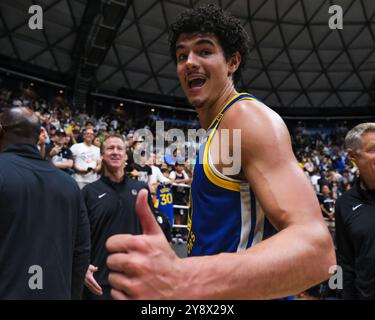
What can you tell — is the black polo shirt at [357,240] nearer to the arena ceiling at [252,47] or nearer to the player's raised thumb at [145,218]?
the player's raised thumb at [145,218]

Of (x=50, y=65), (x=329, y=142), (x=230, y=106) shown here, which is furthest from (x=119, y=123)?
(x=230, y=106)

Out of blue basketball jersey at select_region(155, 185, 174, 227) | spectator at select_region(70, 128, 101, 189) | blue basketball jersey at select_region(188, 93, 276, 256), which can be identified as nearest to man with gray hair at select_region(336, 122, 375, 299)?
blue basketball jersey at select_region(188, 93, 276, 256)

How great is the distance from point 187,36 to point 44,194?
5.14 ft

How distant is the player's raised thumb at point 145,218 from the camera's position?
2.71 feet

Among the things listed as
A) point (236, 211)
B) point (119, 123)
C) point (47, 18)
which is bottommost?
point (236, 211)

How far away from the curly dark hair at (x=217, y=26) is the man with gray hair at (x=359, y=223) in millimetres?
1696

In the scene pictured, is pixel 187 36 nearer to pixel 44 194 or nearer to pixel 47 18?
pixel 44 194

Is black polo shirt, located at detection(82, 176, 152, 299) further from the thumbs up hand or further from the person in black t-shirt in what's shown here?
the thumbs up hand

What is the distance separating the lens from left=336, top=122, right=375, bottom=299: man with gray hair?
2.98 meters

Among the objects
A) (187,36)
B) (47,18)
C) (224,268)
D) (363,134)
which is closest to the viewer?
(224,268)

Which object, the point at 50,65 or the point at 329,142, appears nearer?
the point at 50,65
